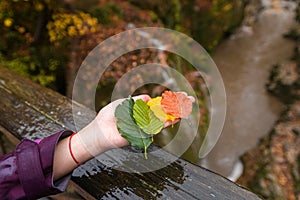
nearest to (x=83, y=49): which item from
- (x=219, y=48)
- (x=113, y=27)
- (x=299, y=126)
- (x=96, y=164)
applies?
(x=113, y=27)

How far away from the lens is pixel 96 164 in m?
1.19

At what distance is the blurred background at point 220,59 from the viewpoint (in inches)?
161

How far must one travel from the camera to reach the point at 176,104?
1186 mm

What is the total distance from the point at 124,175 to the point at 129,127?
180 mm

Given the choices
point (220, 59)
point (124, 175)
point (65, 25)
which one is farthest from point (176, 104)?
point (220, 59)

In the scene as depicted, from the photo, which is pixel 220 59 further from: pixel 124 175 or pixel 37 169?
pixel 37 169

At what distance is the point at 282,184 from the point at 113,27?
3.54 m

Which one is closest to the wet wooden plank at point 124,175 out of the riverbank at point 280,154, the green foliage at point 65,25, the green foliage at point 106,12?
the green foliage at point 65,25

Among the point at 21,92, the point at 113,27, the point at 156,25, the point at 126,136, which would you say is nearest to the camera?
the point at 126,136

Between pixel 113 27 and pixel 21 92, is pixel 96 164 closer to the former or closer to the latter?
pixel 21 92

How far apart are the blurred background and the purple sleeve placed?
0.47 meters

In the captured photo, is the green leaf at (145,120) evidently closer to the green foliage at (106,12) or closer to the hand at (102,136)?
the hand at (102,136)

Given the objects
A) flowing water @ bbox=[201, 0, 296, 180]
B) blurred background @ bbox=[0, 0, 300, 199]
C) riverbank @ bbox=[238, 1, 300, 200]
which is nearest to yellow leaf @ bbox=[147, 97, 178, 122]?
blurred background @ bbox=[0, 0, 300, 199]

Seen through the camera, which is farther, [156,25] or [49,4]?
[156,25]
